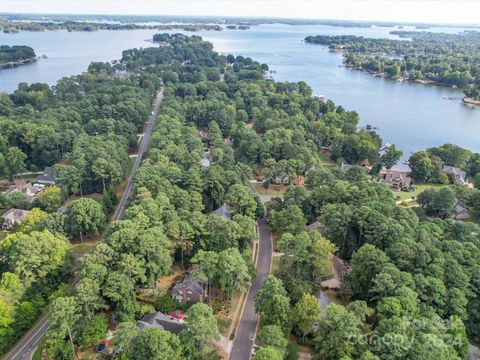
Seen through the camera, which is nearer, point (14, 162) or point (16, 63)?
point (14, 162)

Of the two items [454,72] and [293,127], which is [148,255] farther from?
[454,72]

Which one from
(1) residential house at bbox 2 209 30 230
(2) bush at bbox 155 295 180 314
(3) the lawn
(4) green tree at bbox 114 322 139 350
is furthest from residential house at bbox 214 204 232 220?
(3) the lawn

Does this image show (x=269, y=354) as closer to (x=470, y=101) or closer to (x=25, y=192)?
(x=25, y=192)

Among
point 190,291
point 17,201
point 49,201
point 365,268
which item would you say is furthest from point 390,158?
point 17,201

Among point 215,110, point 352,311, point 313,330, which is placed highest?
point 215,110

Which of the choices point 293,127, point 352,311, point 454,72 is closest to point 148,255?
point 352,311

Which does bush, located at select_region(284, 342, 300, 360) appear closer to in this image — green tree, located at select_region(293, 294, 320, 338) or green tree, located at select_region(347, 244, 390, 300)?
green tree, located at select_region(293, 294, 320, 338)
